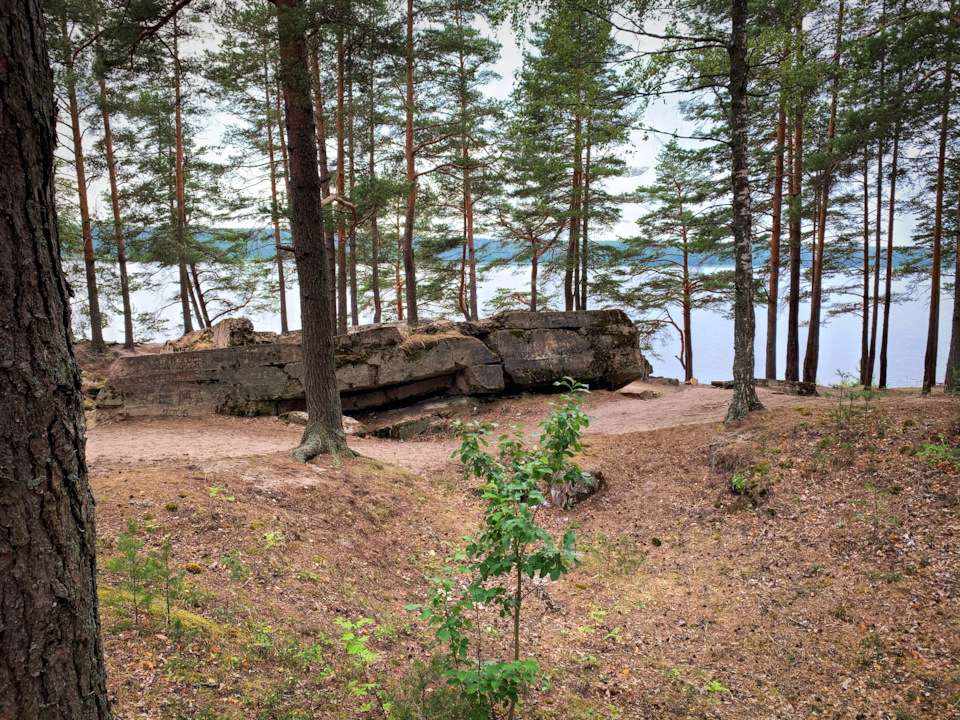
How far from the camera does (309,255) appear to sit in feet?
24.7

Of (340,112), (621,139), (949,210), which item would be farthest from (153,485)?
(949,210)

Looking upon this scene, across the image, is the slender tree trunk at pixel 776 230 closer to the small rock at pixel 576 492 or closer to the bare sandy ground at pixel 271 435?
the bare sandy ground at pixel 271 435

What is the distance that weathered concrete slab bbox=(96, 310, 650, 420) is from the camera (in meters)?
11.7

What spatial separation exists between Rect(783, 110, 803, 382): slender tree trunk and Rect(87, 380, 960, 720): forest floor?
6.09 m

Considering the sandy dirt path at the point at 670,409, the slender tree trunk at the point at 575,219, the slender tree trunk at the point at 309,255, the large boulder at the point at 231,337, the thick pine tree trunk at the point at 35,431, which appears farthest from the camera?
the slender tree trunk at the point at 575,219

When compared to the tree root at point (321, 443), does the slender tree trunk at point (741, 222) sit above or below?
above

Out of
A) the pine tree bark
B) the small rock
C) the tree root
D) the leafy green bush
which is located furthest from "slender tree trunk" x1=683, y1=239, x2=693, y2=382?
the leafy green bush

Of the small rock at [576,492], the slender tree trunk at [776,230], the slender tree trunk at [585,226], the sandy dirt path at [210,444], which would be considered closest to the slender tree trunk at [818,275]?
the slender tree trunk at [776,230]

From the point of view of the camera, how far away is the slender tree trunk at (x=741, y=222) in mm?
8430

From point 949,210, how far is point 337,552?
675 inches

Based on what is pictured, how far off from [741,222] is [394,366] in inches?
318

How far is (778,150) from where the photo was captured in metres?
14.1

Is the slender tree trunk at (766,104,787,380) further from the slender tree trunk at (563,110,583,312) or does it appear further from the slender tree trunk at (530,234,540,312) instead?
the slender tree trunk at (530,234,540,312)

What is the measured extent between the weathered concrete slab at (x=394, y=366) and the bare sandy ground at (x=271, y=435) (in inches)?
26.8
